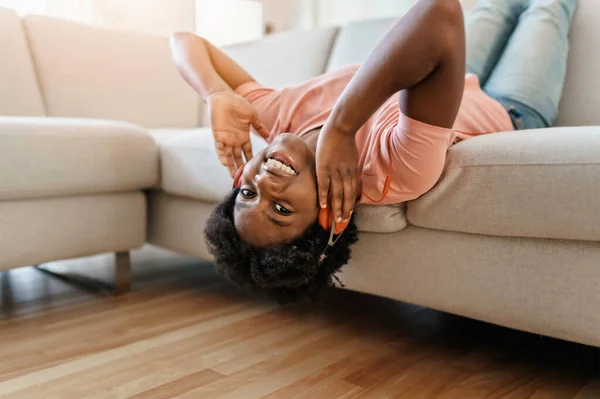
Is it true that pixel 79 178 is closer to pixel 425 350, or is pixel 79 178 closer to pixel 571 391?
pixel 425 350

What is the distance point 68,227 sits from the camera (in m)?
1.44

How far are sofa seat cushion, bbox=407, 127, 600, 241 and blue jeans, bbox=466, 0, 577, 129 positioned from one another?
1.42 ft

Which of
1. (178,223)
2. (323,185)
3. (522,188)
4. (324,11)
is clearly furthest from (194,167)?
(324,11)

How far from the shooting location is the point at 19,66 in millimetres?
1942

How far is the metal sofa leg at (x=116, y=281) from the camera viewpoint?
162 cm

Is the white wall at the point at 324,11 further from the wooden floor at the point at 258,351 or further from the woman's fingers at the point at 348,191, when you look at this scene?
the woman's fingers at the point at 348,191

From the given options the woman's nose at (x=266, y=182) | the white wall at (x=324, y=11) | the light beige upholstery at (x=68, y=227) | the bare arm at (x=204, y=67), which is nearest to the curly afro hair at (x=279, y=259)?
the woman's nose at (x=266, y=182)

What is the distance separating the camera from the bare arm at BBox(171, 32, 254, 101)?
1.30 m

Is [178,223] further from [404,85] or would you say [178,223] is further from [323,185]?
[404,85]

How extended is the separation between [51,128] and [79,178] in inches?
5.5

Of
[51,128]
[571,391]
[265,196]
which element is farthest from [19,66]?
[571,391]

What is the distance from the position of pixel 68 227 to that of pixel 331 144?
0.83m

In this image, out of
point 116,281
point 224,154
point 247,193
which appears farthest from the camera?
point 116,281

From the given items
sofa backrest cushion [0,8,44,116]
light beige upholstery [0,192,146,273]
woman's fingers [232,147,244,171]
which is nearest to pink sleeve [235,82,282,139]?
woman's fingers [232,147,244,171]
